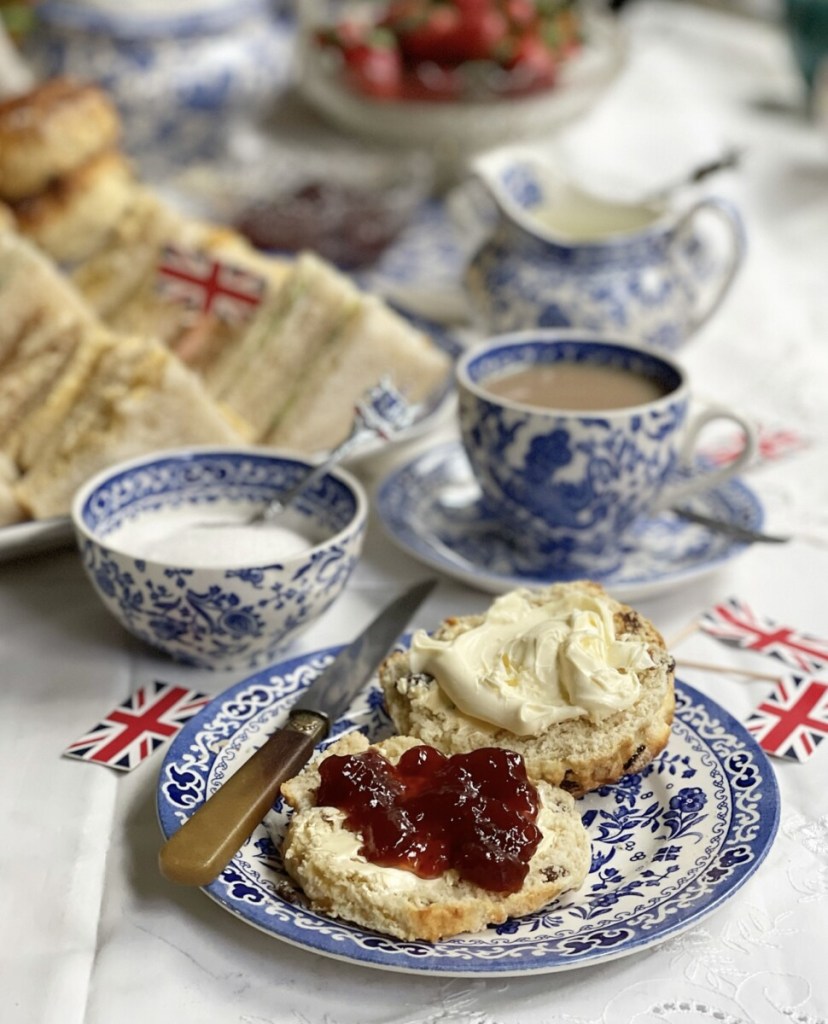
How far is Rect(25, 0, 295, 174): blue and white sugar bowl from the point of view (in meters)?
4.17

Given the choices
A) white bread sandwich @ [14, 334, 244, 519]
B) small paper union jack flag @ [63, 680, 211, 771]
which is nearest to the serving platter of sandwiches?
white bread sandwich @ [14, 334, 244, 519]

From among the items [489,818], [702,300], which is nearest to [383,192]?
[702,300]

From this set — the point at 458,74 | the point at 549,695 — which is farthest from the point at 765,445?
the point at 458,74

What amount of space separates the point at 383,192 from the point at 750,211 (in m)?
1.49

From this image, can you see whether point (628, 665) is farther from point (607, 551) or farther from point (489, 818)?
point (607, 551)

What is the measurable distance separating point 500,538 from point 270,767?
1.05m

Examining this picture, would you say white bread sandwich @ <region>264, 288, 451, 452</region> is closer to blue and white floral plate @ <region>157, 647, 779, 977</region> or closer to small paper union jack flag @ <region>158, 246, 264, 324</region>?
small paper union jack flag @ <region>158, 246, 264, 324</region>

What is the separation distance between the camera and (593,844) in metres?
1.68

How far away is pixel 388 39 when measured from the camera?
4289 mm

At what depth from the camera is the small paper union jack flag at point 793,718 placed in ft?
6.45

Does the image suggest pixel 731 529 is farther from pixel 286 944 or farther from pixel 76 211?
pixel 76 211

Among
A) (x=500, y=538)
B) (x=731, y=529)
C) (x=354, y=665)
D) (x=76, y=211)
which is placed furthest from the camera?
(x=76, y=211)

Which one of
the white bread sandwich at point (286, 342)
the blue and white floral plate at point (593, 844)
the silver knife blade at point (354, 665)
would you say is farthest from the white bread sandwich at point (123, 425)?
the blue and white floral plate at point (593, 844)

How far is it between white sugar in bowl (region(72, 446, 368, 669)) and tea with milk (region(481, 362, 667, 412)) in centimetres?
46
